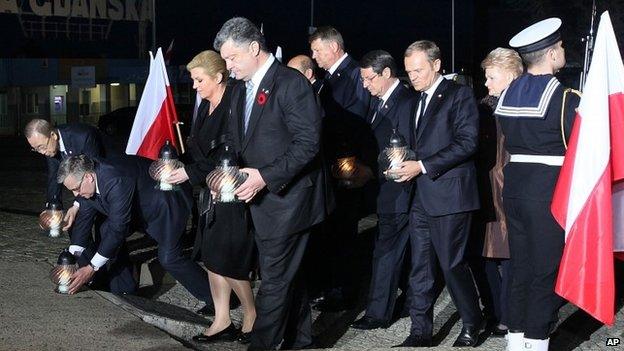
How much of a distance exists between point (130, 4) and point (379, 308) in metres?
36.2

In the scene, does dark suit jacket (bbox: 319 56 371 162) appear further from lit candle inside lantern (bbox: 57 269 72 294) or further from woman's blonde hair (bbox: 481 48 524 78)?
lit candle inside lantern (bbox: 57 269 72 294)

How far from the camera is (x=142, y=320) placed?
21.1 feet

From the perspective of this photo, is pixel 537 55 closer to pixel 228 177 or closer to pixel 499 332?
pixel 228 177

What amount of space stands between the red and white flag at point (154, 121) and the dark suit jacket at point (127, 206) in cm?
145

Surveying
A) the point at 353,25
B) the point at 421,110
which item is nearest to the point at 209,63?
the point at 421,110

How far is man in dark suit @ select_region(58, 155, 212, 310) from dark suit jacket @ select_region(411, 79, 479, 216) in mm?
1790

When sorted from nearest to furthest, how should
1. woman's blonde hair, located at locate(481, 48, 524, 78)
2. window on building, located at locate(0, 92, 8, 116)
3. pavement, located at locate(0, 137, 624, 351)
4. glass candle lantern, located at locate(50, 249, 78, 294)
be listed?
pavement, located at locate(0, 137, 624, 351) → woman's blonde hair, located at locate(481, 48, 524, 78) → glass candle lantern, located at locate(50, 249, 78, 294) → window on building, located at locate(0, 92, 8, 116)

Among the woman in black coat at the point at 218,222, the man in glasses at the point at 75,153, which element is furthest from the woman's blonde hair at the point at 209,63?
the man in glasses at the point at 75,153

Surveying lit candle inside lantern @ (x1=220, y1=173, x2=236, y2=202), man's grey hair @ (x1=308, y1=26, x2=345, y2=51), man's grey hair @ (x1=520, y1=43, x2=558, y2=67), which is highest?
man's grey hair @ (x1=308, y1=26, x2=345, y2=51)

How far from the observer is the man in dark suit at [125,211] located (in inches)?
267

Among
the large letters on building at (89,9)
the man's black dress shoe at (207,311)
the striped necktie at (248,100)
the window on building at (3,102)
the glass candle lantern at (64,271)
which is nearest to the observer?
the striped necktie at (248,100)

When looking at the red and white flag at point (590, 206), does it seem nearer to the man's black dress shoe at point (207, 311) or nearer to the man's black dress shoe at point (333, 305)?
the man's black dress shoe at point (333, 305)

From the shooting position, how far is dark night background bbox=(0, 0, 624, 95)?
37438 millimetres

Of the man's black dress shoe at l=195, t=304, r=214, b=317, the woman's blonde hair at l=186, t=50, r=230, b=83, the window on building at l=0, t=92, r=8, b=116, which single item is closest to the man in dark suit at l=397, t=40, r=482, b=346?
the woman's blonde hair at l=186, t=50, r=230, b=83
